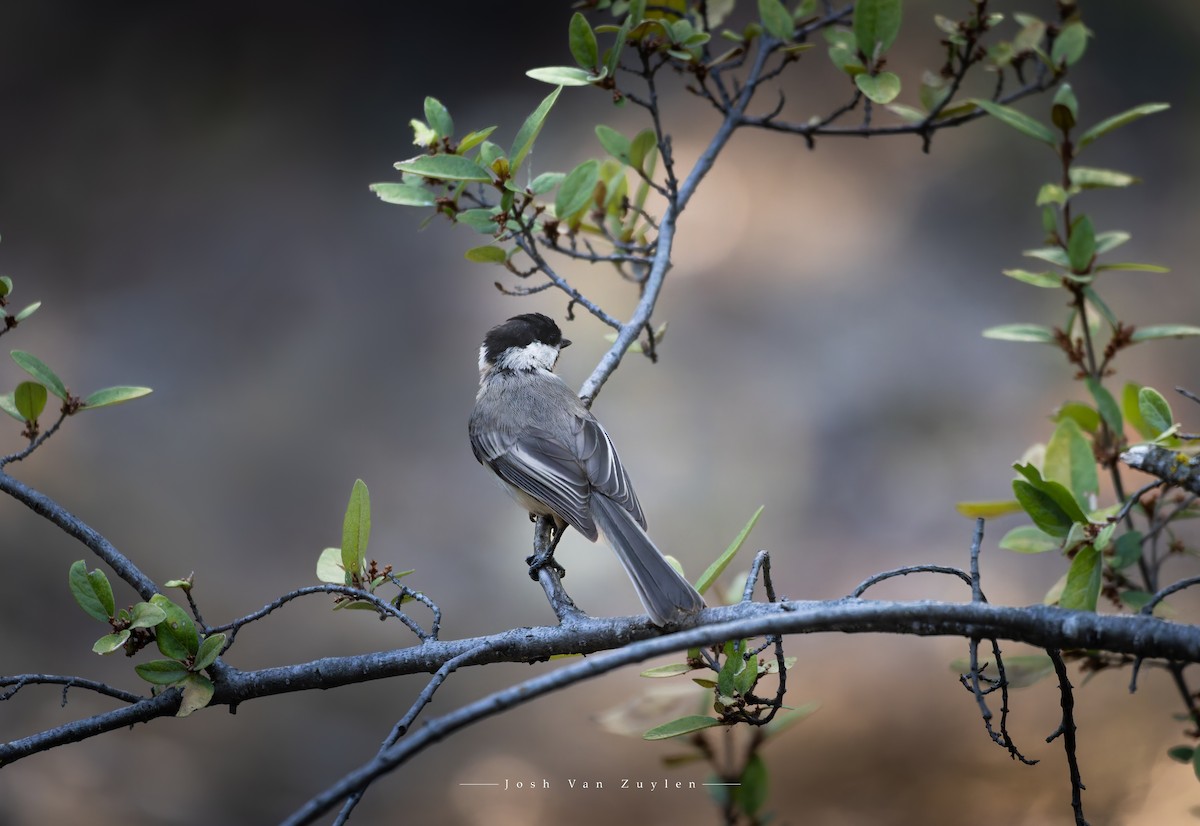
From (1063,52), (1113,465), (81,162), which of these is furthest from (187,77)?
(1113,465)

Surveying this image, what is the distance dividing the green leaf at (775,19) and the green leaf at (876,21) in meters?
0.19

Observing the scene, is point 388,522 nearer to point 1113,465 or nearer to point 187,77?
point 187,77

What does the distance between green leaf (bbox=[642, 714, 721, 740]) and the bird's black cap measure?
141 cm

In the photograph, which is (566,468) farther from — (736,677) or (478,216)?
(736,677)

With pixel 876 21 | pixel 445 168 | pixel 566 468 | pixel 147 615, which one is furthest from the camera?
pixel 566 468

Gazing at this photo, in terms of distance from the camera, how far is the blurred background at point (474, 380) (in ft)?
10.2

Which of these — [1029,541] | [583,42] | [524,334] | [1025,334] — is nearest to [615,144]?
[583,42]

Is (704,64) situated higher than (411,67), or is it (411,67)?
(411,67)

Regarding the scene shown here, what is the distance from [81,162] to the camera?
4184 mm

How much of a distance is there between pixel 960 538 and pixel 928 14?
222 centimetres

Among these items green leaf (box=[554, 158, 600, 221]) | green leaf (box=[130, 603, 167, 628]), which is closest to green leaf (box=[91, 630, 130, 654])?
green leaf (box=[130, 603, 167, 628])

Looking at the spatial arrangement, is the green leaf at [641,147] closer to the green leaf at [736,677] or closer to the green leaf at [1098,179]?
the green leaf at [1098,179]

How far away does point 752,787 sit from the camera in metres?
1.58

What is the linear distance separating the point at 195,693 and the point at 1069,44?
2.04 meters
